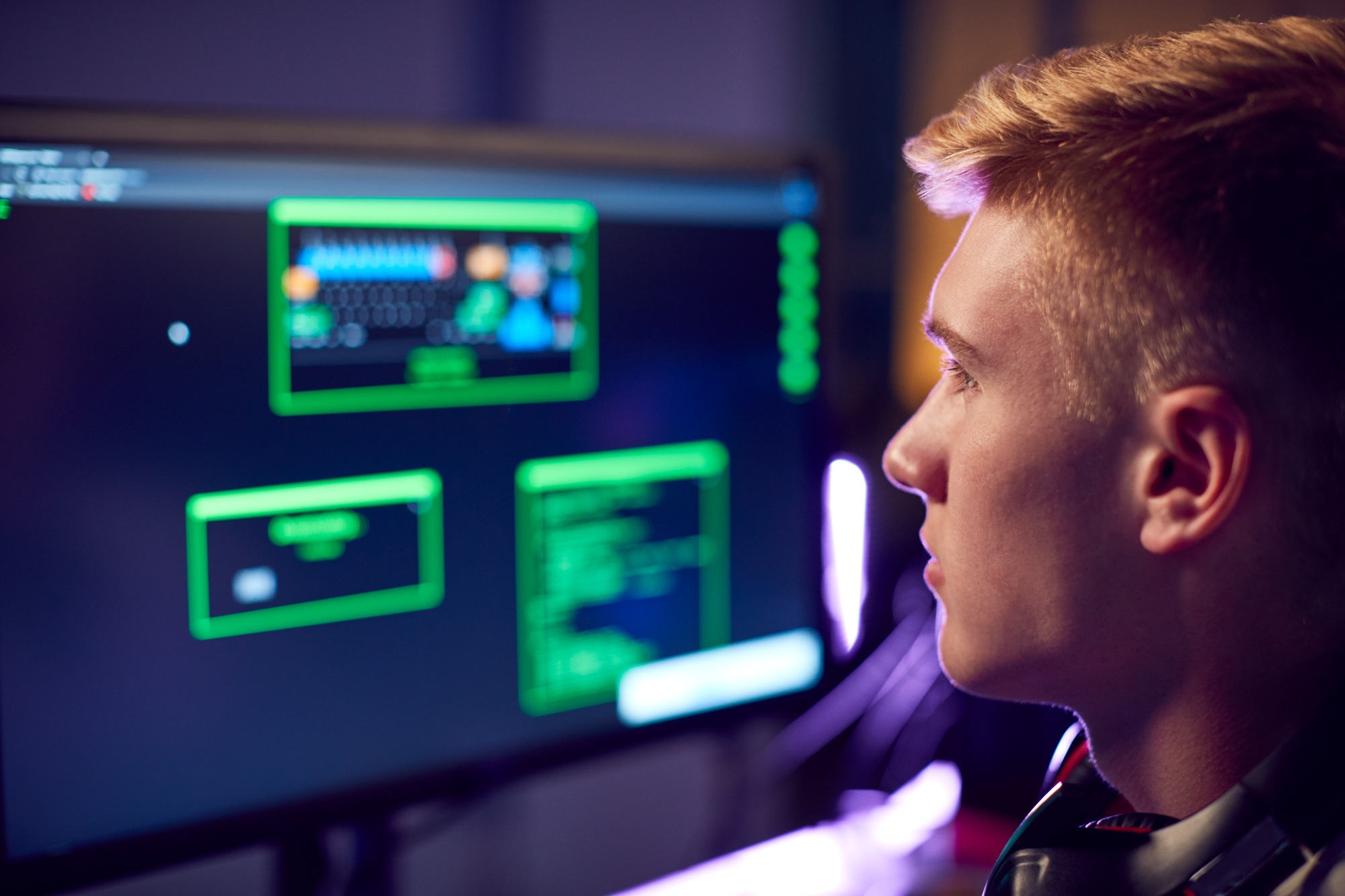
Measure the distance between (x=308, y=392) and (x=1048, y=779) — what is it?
579 mm

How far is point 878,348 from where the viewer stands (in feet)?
5.13

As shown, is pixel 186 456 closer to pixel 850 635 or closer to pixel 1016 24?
pixel 850 635

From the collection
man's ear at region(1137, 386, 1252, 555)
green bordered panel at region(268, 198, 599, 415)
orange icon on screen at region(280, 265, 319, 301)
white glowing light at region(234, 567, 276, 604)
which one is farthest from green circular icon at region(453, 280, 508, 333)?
man's ear at region(1137, 386, 1252, 555)

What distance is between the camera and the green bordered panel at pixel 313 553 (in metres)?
0.74

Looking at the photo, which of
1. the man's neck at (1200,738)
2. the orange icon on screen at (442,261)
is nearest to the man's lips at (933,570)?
the man's neck at (1200,738)

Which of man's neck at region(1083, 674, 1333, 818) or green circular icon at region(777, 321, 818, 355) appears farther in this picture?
green circular icon at region(777, 321, 818, 355)

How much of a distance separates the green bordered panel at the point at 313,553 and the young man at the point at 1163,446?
1.31 ft

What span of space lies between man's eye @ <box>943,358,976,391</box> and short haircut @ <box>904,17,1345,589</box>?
8 centimetres

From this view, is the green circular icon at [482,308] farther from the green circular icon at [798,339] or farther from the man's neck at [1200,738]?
the man's neck at [1200,738]

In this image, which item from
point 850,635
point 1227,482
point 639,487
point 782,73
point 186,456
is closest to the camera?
point 1227,482

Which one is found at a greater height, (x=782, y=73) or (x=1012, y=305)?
(x=782, y=73)

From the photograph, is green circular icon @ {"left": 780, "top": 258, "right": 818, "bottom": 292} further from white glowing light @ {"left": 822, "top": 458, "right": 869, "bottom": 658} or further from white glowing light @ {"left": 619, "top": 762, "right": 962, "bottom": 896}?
white glowing light @ {"left": 619, "top": 762, "right": 962, "bottom": 896}

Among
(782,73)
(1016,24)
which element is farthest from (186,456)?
(1016,24)

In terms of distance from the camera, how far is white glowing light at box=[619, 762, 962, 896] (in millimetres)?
1031
